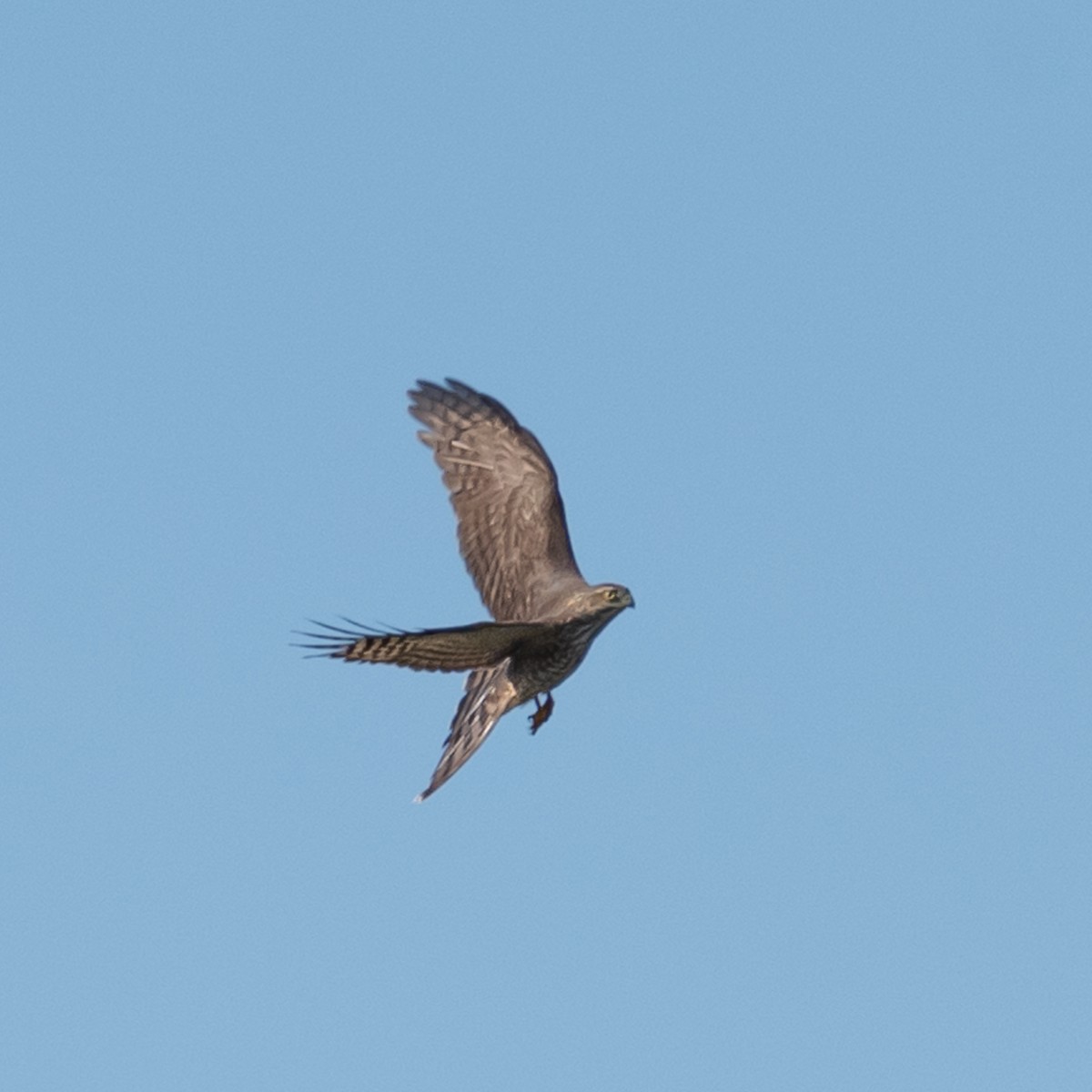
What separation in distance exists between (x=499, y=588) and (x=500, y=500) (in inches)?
32.3

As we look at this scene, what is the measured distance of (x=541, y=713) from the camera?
17828mm

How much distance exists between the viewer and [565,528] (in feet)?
62.5

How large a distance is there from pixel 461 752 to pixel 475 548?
2.39 m

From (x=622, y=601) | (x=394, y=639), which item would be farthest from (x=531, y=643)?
(x=394, y=639)

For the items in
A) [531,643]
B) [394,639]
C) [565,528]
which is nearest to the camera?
[394,639]

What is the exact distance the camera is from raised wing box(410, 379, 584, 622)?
1869 centimetres

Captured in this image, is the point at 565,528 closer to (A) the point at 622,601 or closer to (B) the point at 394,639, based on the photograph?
(A) the point at 622,601

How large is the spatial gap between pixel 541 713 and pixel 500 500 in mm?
2178

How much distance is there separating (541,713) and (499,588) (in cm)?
139

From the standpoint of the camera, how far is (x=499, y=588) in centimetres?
1883

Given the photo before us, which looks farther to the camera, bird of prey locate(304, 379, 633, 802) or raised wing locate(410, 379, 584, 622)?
raised wing locate(410, 379, 584, 622)

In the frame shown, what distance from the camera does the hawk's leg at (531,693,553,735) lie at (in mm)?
17812

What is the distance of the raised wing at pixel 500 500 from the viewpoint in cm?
1869

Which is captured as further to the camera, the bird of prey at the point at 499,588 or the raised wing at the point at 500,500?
the raised wing at the point at 500,500
